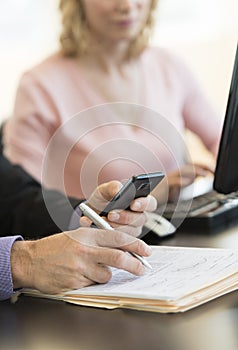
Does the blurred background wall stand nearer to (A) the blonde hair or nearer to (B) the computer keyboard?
(A) the blonde hair

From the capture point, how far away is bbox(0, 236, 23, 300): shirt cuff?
43.3 inches

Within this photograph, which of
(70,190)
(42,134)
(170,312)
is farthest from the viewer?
(42,134)

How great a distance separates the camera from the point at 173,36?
3521 mm

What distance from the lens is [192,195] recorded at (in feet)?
5.28

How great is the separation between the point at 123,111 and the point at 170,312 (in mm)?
1541

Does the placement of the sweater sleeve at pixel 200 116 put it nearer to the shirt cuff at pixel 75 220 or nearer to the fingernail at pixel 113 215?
the shirt cuff at pixel 75 220

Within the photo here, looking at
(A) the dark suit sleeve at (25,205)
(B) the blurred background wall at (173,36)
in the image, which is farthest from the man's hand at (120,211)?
(B) the blurred background wall at (173,36)

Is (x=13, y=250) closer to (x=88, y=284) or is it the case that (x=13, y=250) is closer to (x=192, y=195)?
(x=88, y=284)

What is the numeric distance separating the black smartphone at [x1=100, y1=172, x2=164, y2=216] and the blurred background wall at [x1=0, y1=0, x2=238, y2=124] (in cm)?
242

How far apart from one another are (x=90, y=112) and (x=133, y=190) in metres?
1.34

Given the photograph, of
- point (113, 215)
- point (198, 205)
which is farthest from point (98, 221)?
point (198, 205)

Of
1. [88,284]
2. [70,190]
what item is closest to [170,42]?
[70,190]

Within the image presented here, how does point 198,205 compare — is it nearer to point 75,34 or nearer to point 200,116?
point 200,116

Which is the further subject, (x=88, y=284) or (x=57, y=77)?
(x=57, y=77)
